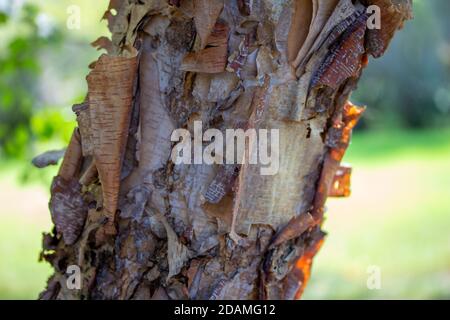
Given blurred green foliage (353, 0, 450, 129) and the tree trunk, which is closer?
the tree trunk

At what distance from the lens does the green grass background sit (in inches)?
146

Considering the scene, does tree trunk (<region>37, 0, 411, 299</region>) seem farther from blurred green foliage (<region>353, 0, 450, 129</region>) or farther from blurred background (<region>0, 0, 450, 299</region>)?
blurred green foliage (<region>353, 0, 450, 129</region>)

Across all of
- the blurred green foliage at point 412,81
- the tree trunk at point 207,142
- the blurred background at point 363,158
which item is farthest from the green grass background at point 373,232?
the blurred green foliage at point 412,81

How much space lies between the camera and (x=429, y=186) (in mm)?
6066

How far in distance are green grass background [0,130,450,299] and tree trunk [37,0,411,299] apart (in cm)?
159

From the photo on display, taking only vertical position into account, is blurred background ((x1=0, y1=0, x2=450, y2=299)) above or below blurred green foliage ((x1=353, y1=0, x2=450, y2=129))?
below

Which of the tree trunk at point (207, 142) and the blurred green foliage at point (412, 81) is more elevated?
the blurred green foliage at point (412, 81)

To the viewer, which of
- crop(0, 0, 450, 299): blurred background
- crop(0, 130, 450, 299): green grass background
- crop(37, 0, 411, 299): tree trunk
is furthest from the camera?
crop(0, 130, 450, 299): green grass background

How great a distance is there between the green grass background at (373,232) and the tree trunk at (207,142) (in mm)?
1589

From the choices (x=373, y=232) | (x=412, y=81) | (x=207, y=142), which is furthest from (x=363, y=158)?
(x=207, y=142)

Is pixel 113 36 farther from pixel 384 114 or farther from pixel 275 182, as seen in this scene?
pixel 384 114

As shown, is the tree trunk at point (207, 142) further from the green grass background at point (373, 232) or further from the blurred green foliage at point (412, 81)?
the blurred green foliage at point (412, 81)

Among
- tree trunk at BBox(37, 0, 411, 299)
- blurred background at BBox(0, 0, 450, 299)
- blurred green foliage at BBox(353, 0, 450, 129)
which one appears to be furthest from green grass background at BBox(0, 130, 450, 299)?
blurred green foliage at BBox(353, 0, 450, 129)

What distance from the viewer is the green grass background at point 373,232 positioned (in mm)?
3711
